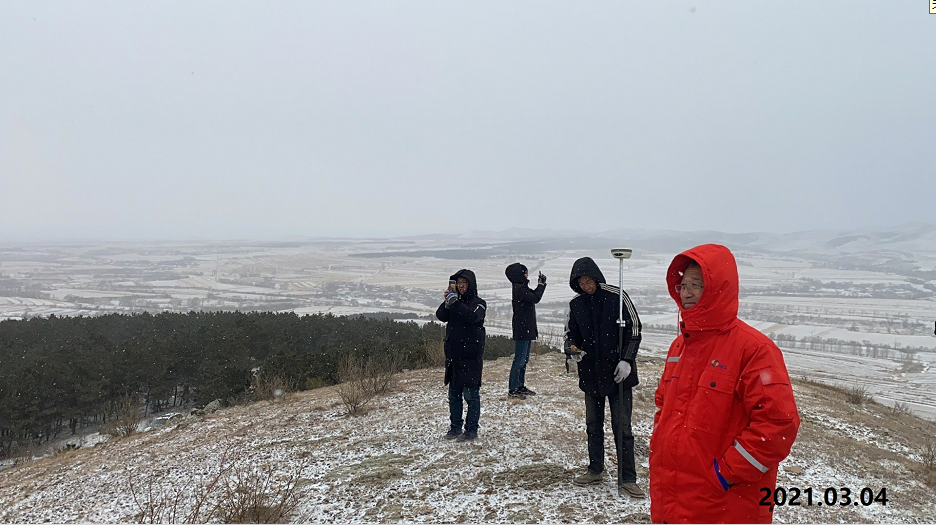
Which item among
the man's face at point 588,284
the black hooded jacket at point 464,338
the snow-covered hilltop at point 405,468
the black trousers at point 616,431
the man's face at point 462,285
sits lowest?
the snow-covered hilltop at point 405,468

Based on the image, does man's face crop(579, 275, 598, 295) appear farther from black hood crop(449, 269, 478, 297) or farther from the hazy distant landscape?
the hazy distant landscape

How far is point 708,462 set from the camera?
214cm

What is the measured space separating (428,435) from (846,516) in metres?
4.27

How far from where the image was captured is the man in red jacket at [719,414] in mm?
1968

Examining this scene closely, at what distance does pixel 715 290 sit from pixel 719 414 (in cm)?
57

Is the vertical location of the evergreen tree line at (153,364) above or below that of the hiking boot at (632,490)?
below

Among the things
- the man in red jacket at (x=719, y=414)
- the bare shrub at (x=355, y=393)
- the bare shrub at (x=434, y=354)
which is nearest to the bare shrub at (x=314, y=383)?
the bare shrub at (x=355, y=393)

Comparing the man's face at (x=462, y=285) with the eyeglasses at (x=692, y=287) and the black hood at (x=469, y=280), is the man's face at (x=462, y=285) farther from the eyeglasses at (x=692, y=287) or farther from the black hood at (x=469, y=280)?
the eyeglasses at (x=692, y=287)

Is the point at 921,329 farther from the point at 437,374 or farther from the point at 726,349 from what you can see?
the point at 726,349

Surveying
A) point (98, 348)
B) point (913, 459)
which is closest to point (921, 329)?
point (913, 459)

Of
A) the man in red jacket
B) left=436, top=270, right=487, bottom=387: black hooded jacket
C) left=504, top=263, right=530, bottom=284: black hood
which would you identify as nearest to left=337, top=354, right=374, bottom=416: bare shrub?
left=436, top=270, right=487, bottom=387: black hooded jacket

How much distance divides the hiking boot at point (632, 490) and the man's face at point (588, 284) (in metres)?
1.75
